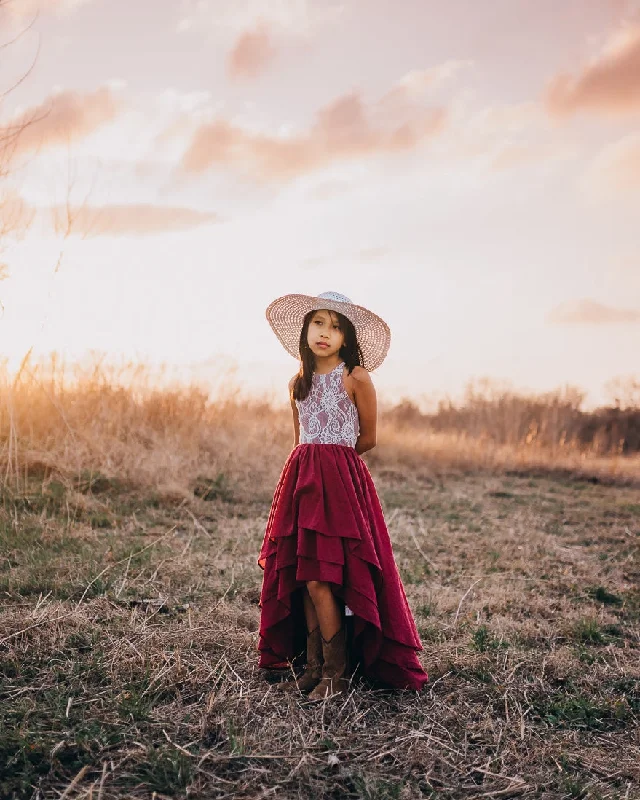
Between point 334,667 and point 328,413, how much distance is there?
109cm

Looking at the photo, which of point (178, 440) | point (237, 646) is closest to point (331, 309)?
point (237, 646)

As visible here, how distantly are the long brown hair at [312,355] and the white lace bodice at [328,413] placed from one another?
4 centimetres

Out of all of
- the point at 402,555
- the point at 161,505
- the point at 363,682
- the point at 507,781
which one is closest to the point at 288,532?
the point at 363,682

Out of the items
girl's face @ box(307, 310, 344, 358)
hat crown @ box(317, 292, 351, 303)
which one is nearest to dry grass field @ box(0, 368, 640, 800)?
girl's face @ box(307, 310, 344, 358)

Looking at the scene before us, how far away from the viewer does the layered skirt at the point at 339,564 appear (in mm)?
2990

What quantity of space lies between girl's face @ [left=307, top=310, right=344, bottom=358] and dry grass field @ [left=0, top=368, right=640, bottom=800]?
1498 mm

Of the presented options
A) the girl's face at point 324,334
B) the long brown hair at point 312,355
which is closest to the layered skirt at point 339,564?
the long brown hair at point 312,355

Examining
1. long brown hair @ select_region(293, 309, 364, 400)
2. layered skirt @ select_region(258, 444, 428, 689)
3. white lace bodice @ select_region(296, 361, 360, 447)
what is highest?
long brown hair @ select_region(293, 309, 364, 400)

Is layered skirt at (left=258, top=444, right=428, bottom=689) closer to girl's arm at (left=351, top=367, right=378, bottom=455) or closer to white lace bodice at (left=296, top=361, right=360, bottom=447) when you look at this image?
white lace bodice at (left=296, top=361, right=360, bottom=447)

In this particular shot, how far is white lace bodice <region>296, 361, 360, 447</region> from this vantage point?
3.13 m

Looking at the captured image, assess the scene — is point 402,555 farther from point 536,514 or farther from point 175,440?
point 175,440

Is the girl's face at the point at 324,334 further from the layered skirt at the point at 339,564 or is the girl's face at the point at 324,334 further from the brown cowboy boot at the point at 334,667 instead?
the brown cowboy boot at the point at 334,667

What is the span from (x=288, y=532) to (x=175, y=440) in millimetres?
6030

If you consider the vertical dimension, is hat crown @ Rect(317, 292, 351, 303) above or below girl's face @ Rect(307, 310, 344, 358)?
above
